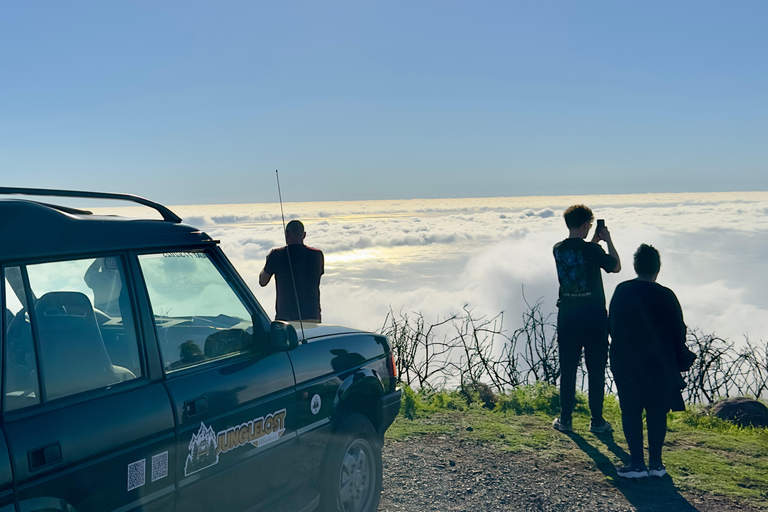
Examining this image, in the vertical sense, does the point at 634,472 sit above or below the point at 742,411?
above

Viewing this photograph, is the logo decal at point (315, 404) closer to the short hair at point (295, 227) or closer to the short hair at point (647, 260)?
the short hair at point (647, 260)

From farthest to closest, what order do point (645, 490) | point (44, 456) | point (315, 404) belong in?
point (645, 490) < point (315, 404) < point (44, 456)

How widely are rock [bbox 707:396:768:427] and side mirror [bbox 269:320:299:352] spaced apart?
19.8 feet

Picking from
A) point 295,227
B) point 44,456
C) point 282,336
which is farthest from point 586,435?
point 44,456

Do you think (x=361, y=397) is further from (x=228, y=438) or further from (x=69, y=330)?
(x=69, y=330)

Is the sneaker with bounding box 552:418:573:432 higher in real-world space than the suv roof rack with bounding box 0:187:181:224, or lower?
lower

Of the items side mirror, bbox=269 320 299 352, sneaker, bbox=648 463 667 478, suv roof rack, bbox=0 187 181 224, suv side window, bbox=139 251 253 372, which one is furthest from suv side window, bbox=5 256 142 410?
sneaker, bbox=648 463 667 478

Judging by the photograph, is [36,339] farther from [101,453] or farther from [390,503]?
[390,503]

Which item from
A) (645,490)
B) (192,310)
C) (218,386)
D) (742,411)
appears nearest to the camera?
(218,386)

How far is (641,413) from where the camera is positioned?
5203mm

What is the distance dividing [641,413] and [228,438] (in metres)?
3.57

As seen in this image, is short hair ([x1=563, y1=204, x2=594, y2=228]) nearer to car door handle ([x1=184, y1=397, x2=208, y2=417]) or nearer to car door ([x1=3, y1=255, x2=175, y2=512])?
car door handle ([x1=184, y1=397, x2=208, y2=417])

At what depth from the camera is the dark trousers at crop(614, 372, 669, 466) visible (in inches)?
198

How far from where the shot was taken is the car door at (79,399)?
231 cm
